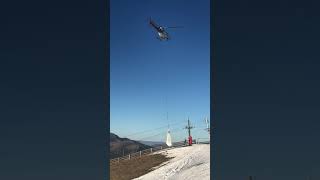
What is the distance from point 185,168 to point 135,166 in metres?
10.3

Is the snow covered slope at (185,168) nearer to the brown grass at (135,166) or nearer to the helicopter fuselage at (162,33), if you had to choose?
the brown grass at (135,166)

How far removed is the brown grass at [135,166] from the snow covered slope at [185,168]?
4.52 feet

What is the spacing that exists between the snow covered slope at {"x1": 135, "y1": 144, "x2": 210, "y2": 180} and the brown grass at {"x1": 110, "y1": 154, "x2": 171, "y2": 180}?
1379 mm

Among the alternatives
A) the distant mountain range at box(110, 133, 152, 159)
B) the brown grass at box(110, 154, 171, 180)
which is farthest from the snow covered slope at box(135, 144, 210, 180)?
the distant mountain range at box(110, 133, 152, 159)

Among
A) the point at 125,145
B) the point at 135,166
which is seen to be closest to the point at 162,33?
the point at 135,166

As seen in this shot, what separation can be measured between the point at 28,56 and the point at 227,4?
6675mm

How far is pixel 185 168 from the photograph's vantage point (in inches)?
1551

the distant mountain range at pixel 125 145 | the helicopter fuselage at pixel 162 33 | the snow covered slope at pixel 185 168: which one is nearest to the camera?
the helicopter fuselage at pixel 162 33

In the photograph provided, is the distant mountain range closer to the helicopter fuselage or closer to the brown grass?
the brown grass

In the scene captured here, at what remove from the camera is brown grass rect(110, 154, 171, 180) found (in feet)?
145

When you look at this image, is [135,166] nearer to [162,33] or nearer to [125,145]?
[162,33]

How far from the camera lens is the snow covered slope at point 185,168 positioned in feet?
116

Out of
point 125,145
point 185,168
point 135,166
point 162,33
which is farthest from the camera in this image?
point 125,145

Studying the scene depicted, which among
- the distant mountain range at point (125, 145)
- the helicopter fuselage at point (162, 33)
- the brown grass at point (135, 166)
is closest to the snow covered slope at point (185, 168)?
the brown grass at point (135, 166)
